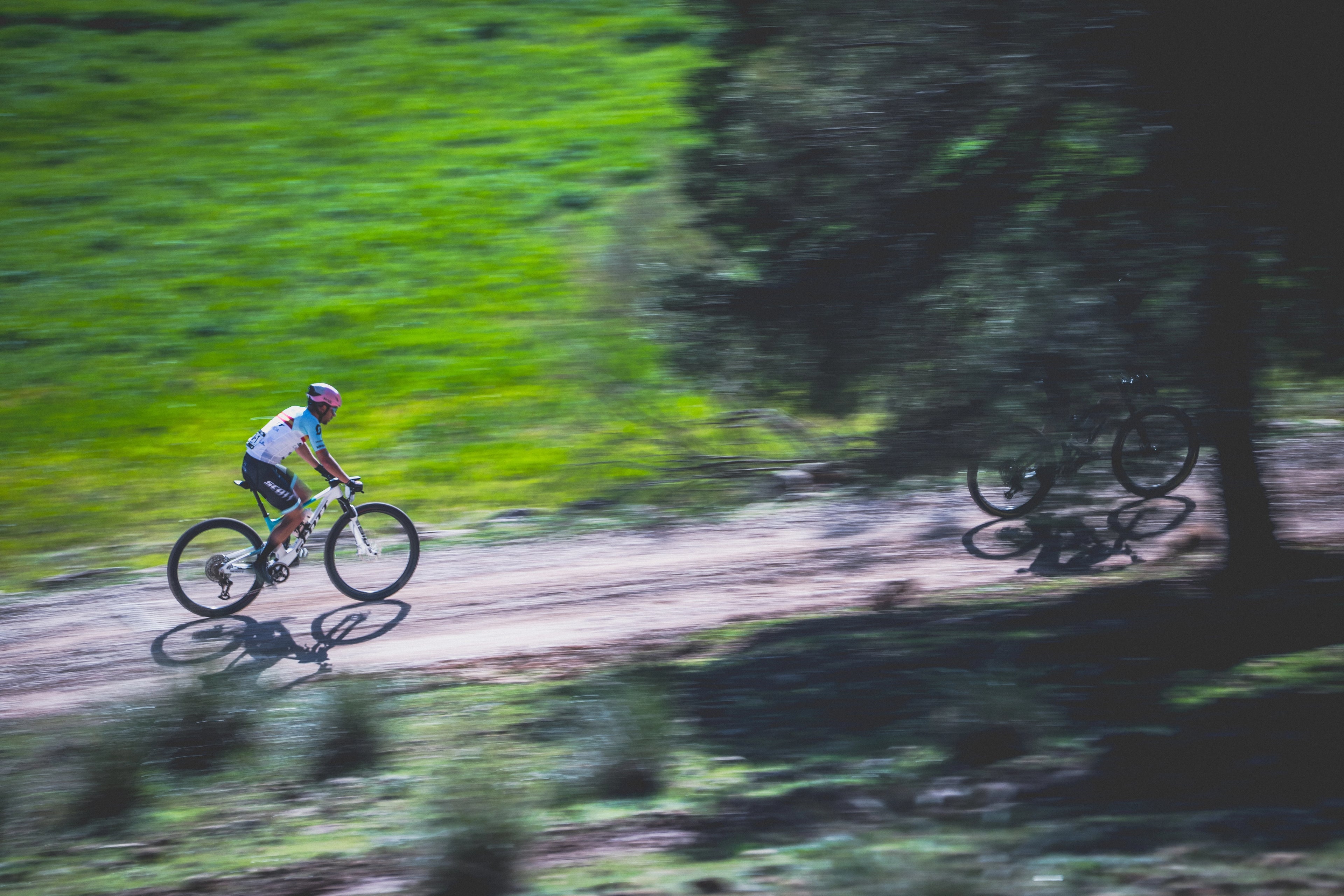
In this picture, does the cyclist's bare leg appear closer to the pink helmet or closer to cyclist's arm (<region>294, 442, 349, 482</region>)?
cyclist's arm (<region>294, 442, 349, 482</region>)

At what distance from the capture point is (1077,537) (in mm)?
7086

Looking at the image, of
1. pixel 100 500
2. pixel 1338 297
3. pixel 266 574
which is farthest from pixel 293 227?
pixel 1338 297

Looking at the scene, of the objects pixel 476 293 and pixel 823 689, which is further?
pixel 476 293

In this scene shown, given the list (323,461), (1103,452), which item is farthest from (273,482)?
(1103,452)

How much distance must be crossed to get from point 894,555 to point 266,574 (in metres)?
5.36

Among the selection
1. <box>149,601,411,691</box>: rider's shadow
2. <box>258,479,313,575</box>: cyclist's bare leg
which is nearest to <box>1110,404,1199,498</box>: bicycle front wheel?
<box>149,601,411,691</box>: rider's shadow

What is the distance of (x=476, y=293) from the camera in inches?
782

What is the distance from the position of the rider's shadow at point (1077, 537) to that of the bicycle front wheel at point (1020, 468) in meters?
0.18

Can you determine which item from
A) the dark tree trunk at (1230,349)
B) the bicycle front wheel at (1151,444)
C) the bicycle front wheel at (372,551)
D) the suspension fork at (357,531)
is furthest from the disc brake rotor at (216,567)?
the dark tree trunk at (1230,349)

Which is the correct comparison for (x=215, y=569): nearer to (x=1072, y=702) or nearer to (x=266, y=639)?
(x=266, y=639)

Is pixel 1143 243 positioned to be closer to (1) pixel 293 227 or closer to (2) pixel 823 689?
(2) pixel 823 689

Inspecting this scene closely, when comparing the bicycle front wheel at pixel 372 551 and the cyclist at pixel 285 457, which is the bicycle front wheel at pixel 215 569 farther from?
the bicycle front wheel at pixel 372 551

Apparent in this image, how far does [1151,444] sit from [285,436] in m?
6.54

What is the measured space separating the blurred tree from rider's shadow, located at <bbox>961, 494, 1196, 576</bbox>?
0.84 m
